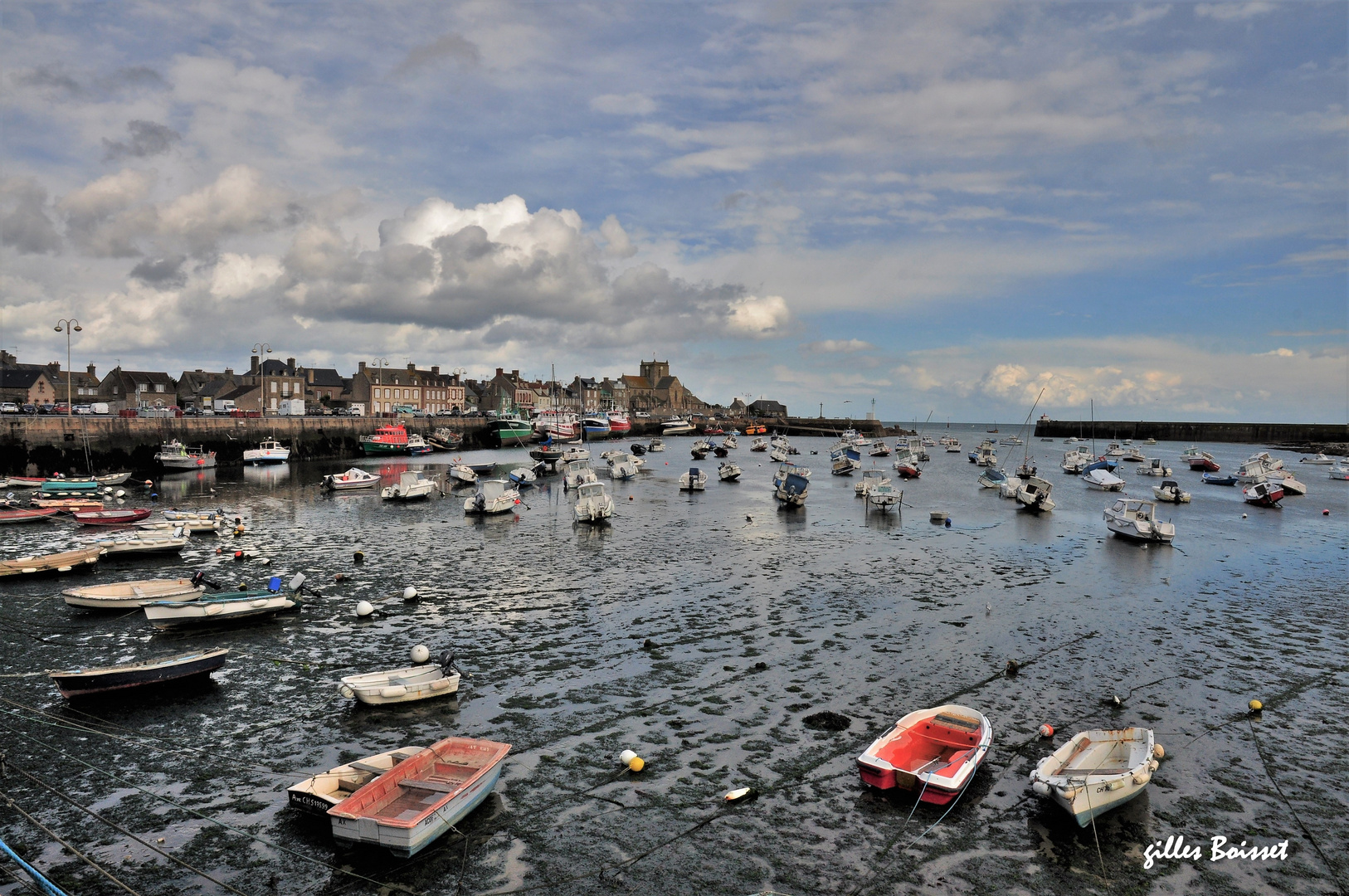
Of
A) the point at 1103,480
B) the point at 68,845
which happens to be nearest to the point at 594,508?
the point at 68,845

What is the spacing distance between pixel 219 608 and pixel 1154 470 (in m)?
84.3

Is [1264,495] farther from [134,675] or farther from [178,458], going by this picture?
[178,458]

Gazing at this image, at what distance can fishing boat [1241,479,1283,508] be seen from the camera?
54.2m

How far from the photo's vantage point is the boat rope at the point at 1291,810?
10939mm

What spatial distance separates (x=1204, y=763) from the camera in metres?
14.2

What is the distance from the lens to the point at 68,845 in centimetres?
1099

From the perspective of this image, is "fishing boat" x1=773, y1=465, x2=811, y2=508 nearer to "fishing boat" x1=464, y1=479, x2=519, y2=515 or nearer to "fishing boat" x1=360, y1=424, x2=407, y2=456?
"fishing boat" x1=464, y1=479, x2=519, y2=515

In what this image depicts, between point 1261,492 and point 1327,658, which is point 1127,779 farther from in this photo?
point 1261,492

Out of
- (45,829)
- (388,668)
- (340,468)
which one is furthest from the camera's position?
(340,468)

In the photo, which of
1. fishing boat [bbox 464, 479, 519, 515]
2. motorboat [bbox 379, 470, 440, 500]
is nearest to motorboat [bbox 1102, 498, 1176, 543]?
fishing boat [bbox 464, 479, 519, 515]

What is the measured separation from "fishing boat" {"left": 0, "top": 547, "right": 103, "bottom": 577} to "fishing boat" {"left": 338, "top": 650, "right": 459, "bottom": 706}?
18581 millimetres

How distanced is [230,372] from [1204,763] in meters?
152

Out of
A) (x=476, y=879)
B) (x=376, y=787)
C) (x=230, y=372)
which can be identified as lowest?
(x=476, y=879)

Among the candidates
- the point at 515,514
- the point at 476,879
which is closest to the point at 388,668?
the point at 476,879
